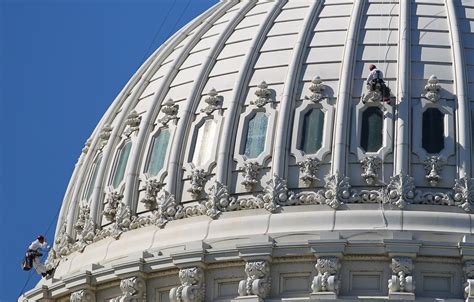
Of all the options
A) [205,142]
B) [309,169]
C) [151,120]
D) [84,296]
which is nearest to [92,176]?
[151,120]

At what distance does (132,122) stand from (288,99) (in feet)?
22.0

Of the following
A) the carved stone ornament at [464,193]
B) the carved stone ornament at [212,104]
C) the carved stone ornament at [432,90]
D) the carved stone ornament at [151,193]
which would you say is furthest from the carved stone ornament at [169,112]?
the carved stone ornament at [464,193]

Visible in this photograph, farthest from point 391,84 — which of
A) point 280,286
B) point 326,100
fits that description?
point 280,286

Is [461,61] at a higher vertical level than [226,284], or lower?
higher

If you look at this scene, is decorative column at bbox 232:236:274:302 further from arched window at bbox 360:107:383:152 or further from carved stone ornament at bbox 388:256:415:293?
arched window at bbox 360:107:383:152

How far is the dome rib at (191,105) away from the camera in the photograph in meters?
86.8

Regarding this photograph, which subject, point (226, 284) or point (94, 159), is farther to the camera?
point (94, 159)

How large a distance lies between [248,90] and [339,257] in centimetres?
796

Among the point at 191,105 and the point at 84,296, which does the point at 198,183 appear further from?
the point at 84,296

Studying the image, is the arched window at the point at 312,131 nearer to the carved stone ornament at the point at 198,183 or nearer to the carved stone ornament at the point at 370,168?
the carved stone ornament at the point at 370,168

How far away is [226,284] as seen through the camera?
274 feet

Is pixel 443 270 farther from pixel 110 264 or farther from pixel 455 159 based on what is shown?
pixel 110 264

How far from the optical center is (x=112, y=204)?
8856 centimetres

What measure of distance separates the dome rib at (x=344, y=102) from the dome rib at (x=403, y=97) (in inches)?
56.4
